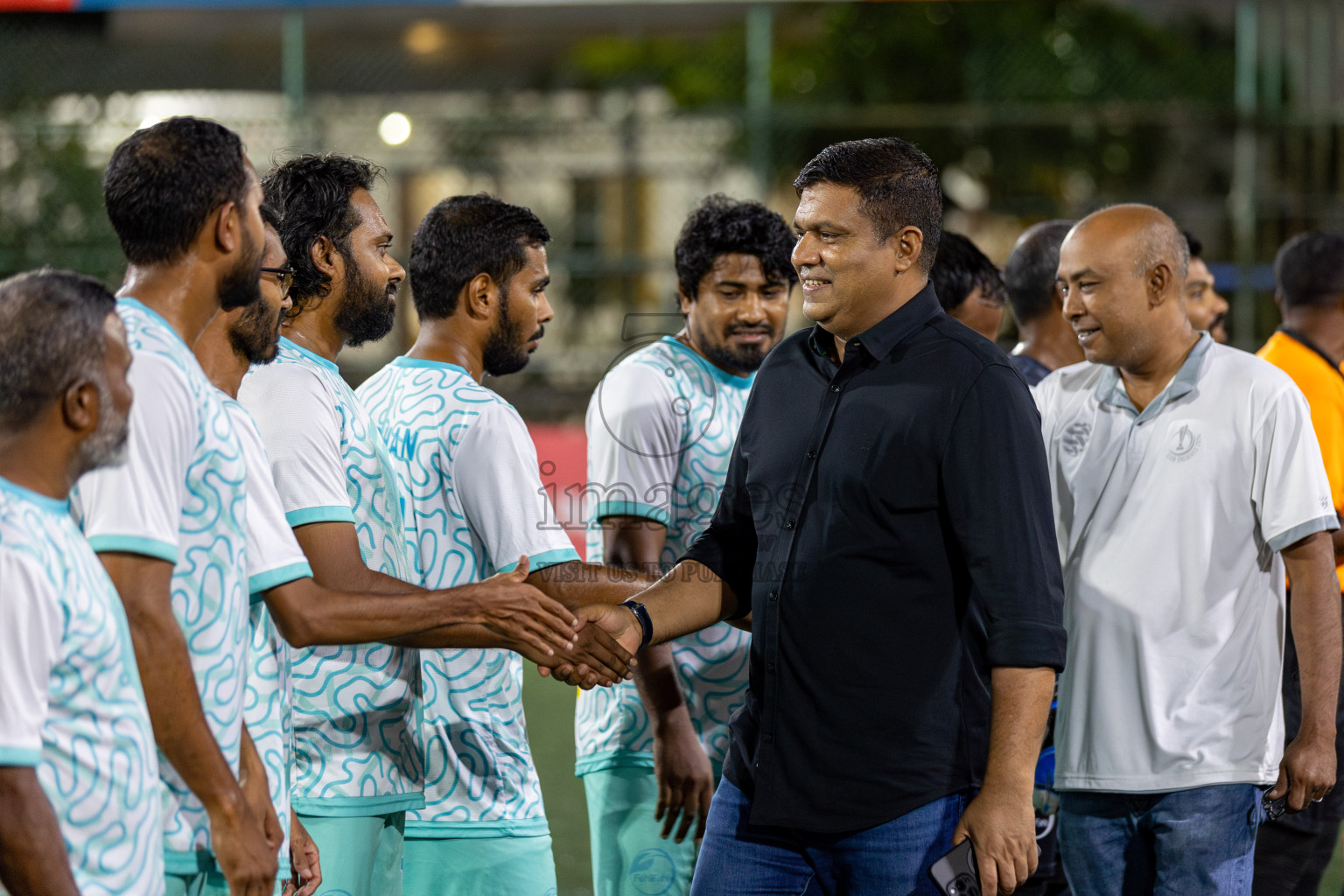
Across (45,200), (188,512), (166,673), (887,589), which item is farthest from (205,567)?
(45,200)

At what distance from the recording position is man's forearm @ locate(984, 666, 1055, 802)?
267 cm

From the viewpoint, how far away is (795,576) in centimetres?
295

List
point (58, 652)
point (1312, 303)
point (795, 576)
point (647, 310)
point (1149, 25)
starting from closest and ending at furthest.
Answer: point (58, 652) → point (795, 576) → point (1312, 303) → point (647, 310) → point (1149, 25)

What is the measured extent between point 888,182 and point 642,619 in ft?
3.72

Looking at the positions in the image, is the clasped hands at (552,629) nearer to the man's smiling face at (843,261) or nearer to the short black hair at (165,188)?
the man's smiling face at (843,261)

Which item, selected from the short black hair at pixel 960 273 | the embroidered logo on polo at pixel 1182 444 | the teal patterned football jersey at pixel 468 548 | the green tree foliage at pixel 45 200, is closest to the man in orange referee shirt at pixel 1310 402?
the embroidered logo on polo at pixel 1182 444

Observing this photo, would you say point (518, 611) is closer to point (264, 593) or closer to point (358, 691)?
point (358, 691)

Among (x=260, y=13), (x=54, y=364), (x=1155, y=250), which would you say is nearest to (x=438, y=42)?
(x=260, y=13)

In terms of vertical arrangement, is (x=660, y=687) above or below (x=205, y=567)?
below

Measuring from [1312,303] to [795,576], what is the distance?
3337 millimetres

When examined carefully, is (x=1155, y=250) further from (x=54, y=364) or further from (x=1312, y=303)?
(x=54, y=364)

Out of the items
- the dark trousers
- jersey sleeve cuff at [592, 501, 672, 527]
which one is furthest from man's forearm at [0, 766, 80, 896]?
the dark trousers

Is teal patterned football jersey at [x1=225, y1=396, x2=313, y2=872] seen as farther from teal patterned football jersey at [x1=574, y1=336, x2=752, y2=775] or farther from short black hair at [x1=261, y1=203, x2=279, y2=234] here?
teal patterned football jersey at [x1=574, y1=336, x2=752, y2=775]

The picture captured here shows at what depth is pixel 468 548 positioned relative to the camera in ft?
11.6
